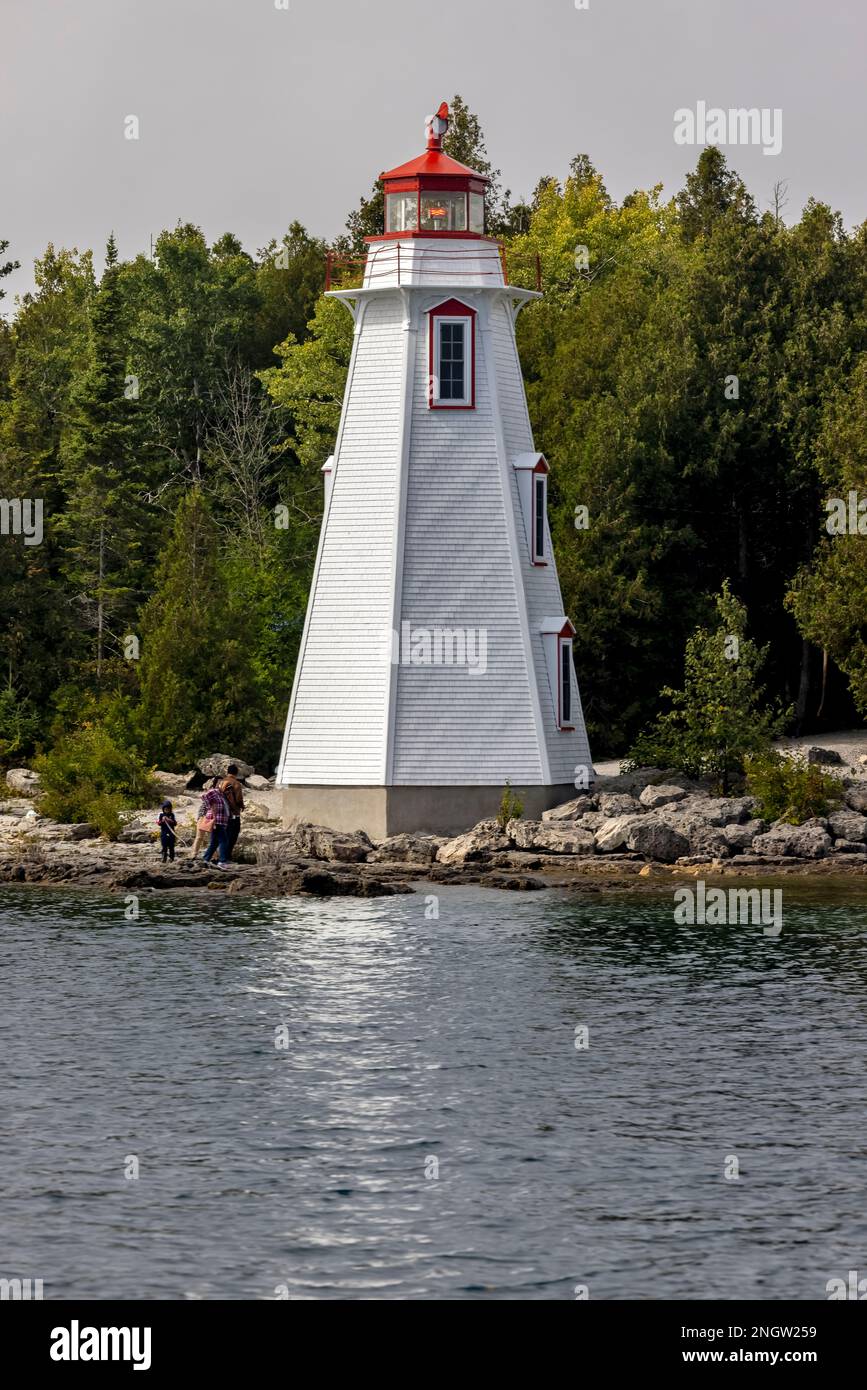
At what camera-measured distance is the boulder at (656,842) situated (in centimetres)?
4525

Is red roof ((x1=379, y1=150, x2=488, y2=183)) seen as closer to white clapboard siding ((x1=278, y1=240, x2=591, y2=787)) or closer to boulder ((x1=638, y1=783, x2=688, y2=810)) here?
white clapboard siding ((x1=278, y1=240, x2=591, y2=787))

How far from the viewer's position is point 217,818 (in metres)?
42.5

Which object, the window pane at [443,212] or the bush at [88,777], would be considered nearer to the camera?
the window pane at [443,212]

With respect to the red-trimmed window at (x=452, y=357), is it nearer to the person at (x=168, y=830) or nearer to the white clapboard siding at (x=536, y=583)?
the white clapboard siding at (x=536, y=583)

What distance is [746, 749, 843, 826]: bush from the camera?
4744cm

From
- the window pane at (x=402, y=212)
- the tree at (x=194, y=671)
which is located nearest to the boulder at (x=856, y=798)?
the window pane at (x=402, y=212)

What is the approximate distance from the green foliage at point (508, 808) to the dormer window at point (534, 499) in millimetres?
5897

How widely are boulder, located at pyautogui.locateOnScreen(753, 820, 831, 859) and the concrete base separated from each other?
5.26m

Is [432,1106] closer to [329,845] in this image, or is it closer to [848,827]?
[329,845]

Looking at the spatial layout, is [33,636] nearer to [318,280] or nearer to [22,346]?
[318,280]

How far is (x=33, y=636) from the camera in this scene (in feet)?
203

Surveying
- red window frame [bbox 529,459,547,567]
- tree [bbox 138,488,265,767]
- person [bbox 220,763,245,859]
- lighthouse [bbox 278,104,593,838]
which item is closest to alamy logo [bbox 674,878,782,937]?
lighthouse [bbox 278,104,593,838]

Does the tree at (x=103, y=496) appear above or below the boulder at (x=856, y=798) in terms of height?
above

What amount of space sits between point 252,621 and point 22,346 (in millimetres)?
35883
